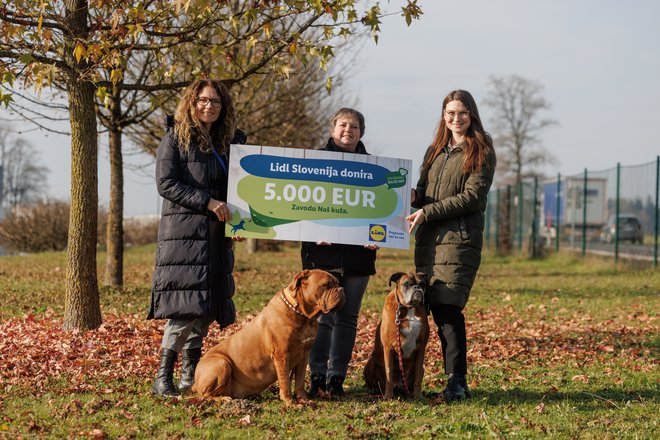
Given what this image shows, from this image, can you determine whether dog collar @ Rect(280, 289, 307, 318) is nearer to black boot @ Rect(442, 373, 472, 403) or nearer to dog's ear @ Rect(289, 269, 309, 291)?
dog's ear @ Rect(289, 269, 309, 291)

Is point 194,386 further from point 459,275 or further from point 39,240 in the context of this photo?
point 39,240

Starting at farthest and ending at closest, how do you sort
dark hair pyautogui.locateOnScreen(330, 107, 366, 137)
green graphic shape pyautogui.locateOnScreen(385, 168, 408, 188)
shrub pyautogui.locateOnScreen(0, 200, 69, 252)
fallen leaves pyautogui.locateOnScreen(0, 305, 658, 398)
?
shrub pyautogui.locateOnScreen(0, 200, 69, 252) → fallen leaves pyautogui.locateOnScreen(0, 305, 658, 398) → green graphic shape pyautogui.locateOnScreen(385, 168, 408, 188) → dark hair pyautogui.locateOnScreen(330, 107, 366, 137)

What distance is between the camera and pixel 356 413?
4.83 meters

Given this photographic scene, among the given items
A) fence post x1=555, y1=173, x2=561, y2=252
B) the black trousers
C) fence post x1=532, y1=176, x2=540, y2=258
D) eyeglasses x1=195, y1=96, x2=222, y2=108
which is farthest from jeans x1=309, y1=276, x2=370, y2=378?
fence post x1=532, y1=176, x2=540, y2=258

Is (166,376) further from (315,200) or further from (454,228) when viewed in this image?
(454,228)

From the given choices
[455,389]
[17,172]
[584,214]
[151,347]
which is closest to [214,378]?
[455,389]

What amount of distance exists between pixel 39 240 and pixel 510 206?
59.7 feet

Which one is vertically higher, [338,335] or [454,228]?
[454,228]

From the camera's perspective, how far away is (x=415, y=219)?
5.29 metres

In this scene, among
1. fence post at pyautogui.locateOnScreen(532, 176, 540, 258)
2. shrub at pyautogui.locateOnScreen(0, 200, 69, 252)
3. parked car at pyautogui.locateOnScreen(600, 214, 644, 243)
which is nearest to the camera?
parked car at pyautogui.locateOnScreen(600, 214, 644, 243)

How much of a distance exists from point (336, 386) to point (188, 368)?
45.3 inches

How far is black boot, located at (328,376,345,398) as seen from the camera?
5402 mm

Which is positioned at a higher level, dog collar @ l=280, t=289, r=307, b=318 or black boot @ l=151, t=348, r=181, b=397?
dog collar @ l=280, t=289, r=307, b=318

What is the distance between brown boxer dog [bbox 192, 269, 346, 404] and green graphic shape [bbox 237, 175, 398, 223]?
67cm
